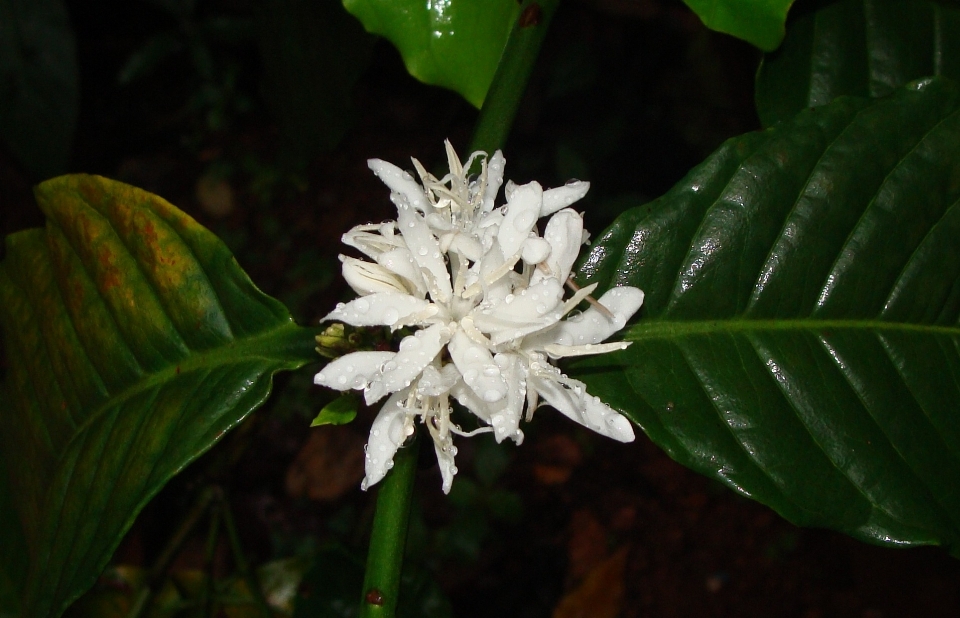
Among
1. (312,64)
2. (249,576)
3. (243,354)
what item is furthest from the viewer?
(249,576)

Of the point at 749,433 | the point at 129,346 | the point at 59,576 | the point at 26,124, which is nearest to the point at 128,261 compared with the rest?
the point at 129,346

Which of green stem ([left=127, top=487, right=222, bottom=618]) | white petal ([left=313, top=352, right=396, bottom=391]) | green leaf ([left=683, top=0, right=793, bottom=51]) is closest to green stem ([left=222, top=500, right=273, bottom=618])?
green stem ([left=127, top=487, right=222, bottom=618])

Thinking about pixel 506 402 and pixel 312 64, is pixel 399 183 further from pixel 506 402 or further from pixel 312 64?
pixel 312 64

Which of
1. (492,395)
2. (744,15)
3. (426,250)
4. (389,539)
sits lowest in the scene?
(389,539)

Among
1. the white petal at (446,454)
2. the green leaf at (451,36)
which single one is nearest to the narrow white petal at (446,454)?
the white petal at (446,454)

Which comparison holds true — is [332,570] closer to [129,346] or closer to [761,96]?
[129,346]

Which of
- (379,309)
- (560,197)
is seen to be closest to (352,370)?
(379,309)

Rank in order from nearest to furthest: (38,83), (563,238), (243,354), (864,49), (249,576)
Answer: (563,238) < (243,354) < (864,49) < (249,576) < (38,83)

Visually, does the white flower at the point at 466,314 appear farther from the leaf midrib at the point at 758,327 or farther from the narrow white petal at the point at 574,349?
the leaf midrib at the point at 758,327
